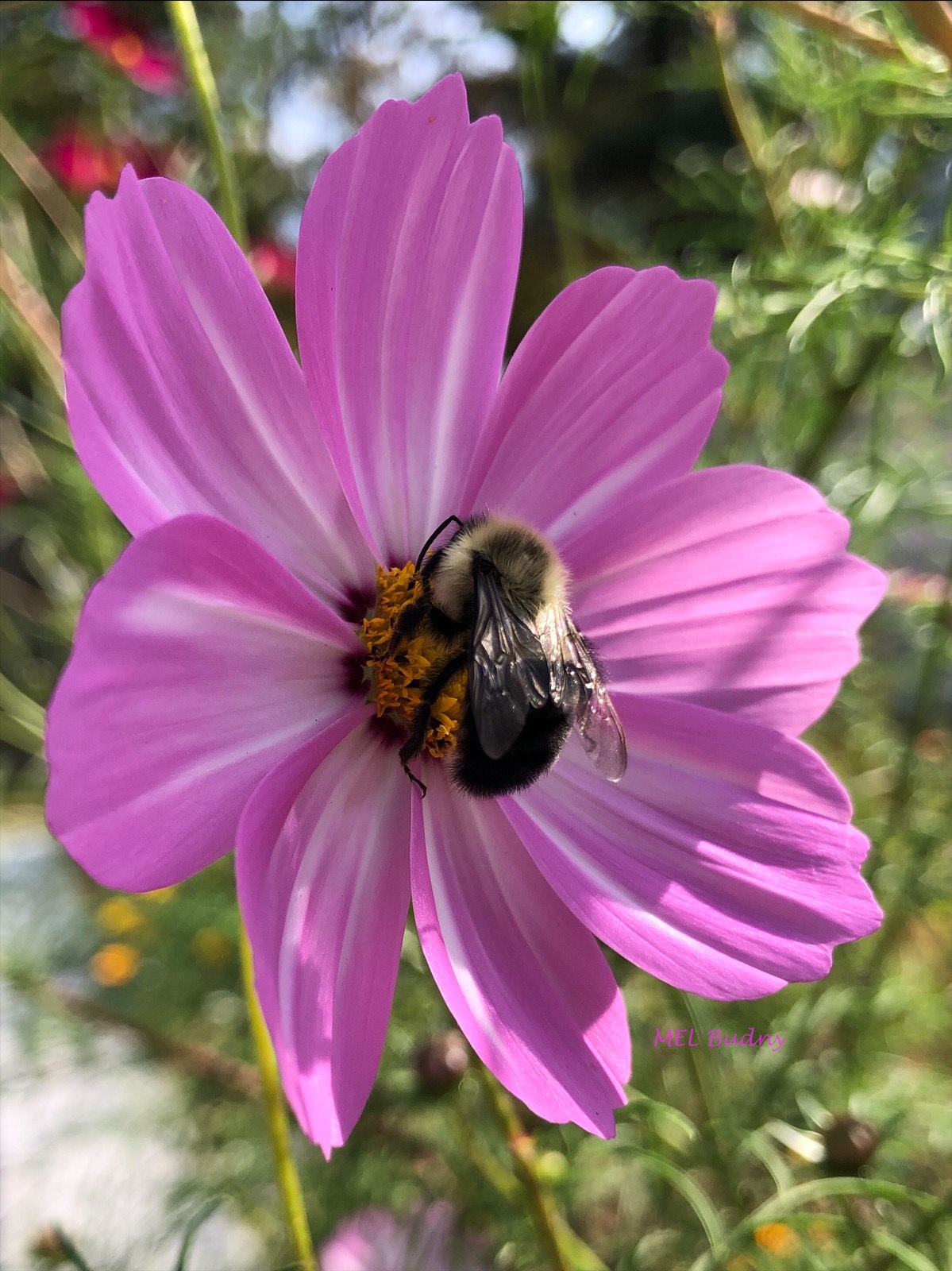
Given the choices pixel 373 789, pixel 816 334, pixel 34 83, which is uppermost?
pixel 34 83

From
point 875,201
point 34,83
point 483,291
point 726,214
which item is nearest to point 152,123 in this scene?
point 34,83

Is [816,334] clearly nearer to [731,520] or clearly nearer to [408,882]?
[731,520]

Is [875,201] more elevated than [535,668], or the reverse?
[535,668]

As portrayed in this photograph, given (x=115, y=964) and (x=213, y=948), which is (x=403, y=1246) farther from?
(x=115, y=964)

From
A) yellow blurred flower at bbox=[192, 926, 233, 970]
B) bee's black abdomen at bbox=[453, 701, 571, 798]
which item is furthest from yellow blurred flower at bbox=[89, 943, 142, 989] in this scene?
bee's black abdomen at bbox=[453, 701, 571, 798]

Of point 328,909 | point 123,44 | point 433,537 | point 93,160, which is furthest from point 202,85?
point 123,44

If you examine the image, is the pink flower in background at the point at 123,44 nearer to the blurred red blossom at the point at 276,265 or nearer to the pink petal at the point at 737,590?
the blurred red blossom at the point at 276,265
